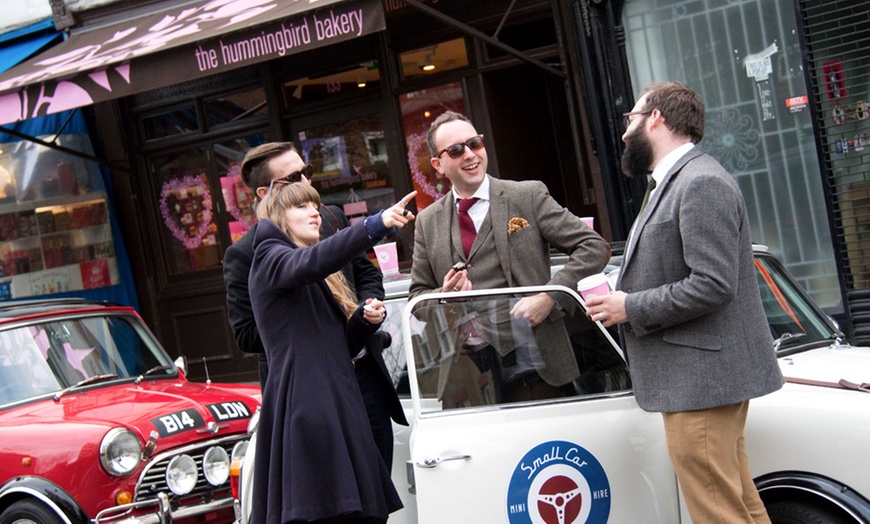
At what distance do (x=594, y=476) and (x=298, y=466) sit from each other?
1049 mm

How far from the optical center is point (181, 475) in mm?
5594

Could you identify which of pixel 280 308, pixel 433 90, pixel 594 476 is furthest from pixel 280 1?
pixel 594 476

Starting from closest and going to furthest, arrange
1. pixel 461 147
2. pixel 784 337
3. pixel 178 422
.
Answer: pixel 461 147 → pixel 784 337 → pixel 178 422

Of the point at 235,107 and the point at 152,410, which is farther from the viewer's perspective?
the point at 235,107

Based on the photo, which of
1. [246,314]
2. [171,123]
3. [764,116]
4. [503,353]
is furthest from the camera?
[171,123]

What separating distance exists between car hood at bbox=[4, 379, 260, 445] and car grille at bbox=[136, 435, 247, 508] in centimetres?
7

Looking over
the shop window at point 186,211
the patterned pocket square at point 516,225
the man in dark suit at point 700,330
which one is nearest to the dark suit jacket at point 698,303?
the man in dark suit at point 700,330

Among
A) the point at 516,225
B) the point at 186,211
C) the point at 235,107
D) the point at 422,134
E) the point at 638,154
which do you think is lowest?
the point at 516,225

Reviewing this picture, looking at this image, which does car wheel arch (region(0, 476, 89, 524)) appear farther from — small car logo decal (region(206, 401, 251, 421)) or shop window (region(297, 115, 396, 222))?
shop window (region(297, 115, 396, 222))

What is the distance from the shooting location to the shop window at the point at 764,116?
810cm

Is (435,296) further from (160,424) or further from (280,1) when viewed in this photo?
(280,1)

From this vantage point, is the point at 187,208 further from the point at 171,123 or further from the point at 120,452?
the point at 120,452

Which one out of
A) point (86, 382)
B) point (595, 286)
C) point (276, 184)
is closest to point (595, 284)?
point (595, 286)

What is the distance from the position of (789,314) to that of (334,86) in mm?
6836
